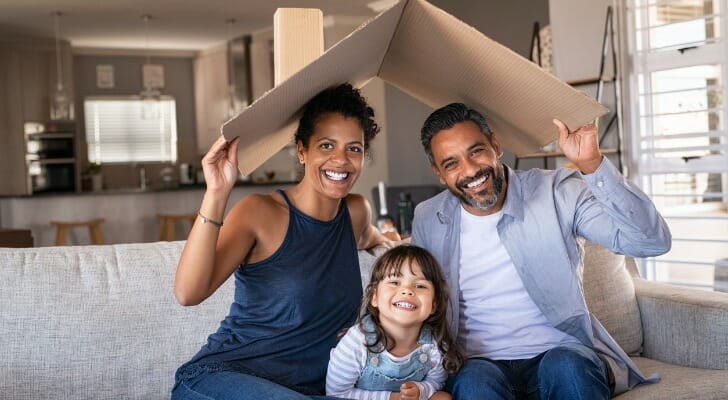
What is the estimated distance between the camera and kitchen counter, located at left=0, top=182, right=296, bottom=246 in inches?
328

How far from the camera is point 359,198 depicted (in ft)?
7.79

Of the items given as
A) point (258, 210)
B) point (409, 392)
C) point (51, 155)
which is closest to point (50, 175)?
point (51, 155)

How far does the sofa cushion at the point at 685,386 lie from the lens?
223 centimetres

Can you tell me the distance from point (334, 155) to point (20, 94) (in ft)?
28.7

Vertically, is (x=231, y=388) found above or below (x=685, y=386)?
above

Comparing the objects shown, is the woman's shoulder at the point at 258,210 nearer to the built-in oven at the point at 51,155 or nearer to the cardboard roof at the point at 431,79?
the cardboard roof at the point at 431,79

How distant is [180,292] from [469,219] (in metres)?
0.80

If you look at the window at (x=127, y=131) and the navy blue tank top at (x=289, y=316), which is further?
the window at (x=127, y=131)

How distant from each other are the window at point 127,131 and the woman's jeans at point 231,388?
360 inches

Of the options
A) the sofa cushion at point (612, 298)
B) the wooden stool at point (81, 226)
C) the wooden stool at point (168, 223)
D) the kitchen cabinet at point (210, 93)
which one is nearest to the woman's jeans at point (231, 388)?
the sofa cushion at point (612, 298)

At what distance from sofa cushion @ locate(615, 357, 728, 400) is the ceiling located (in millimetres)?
6421

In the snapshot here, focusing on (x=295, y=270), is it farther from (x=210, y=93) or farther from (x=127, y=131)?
(x=127, y=131)

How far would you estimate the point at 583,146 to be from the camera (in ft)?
6.38

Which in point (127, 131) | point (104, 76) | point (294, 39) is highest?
point (104, 76)
